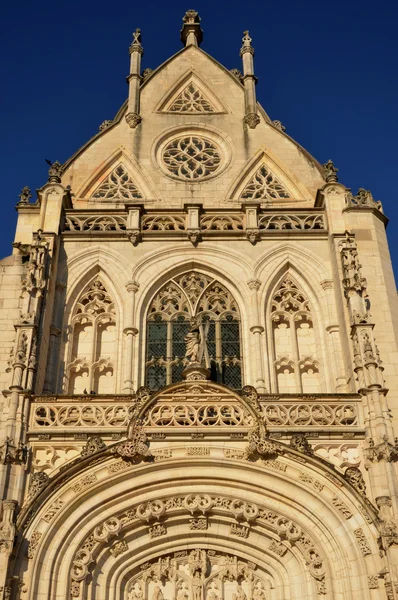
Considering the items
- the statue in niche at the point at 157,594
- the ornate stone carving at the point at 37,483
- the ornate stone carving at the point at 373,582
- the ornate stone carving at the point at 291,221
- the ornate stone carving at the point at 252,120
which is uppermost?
the ornate stone carving at the point at 252,120

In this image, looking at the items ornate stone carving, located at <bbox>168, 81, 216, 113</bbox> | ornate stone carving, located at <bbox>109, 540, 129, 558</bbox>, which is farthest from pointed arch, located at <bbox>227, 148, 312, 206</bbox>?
ornate stone carving, located at <bbox>109, 540, 129, 558</bbox>

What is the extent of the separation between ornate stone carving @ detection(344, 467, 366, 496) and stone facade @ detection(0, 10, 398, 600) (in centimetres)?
3

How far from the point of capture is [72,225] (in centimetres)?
1959

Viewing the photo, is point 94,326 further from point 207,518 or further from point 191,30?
point 191,30

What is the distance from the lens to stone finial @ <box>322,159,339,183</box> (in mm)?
19875

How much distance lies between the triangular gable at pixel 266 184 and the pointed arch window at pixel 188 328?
3.13m

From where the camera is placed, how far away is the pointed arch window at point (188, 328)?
58.0 feet

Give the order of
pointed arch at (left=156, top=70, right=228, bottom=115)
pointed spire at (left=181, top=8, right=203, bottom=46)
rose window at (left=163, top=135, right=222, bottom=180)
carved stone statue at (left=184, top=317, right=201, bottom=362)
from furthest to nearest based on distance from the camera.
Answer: pointed spire at (left=181, top=8, right=203, bottom=46) → pointed arch at (left=156, top=70, right=228, bottom=115) → rose window at (left=163, top=135, right=222, bottom=180) → carved stone statue at (left=184, top=317, right=201, bottom=362)

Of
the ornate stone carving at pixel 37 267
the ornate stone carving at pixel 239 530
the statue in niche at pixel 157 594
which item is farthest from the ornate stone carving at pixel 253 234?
the statue in niche at pixel 157 594

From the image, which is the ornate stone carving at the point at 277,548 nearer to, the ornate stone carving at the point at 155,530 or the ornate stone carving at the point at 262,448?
the ornate stone carving at the point at 262,448

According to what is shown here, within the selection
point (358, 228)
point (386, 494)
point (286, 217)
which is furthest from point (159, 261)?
point (386, 494)

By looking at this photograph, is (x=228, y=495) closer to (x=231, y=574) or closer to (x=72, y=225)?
(x=231, y=574)

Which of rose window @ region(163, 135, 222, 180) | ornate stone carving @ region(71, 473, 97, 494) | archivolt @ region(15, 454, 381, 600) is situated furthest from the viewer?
rose window @ region(163, 135, 222, 180)

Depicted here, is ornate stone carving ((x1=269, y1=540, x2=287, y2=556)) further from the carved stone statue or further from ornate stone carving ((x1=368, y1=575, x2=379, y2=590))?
the carved stone statue
